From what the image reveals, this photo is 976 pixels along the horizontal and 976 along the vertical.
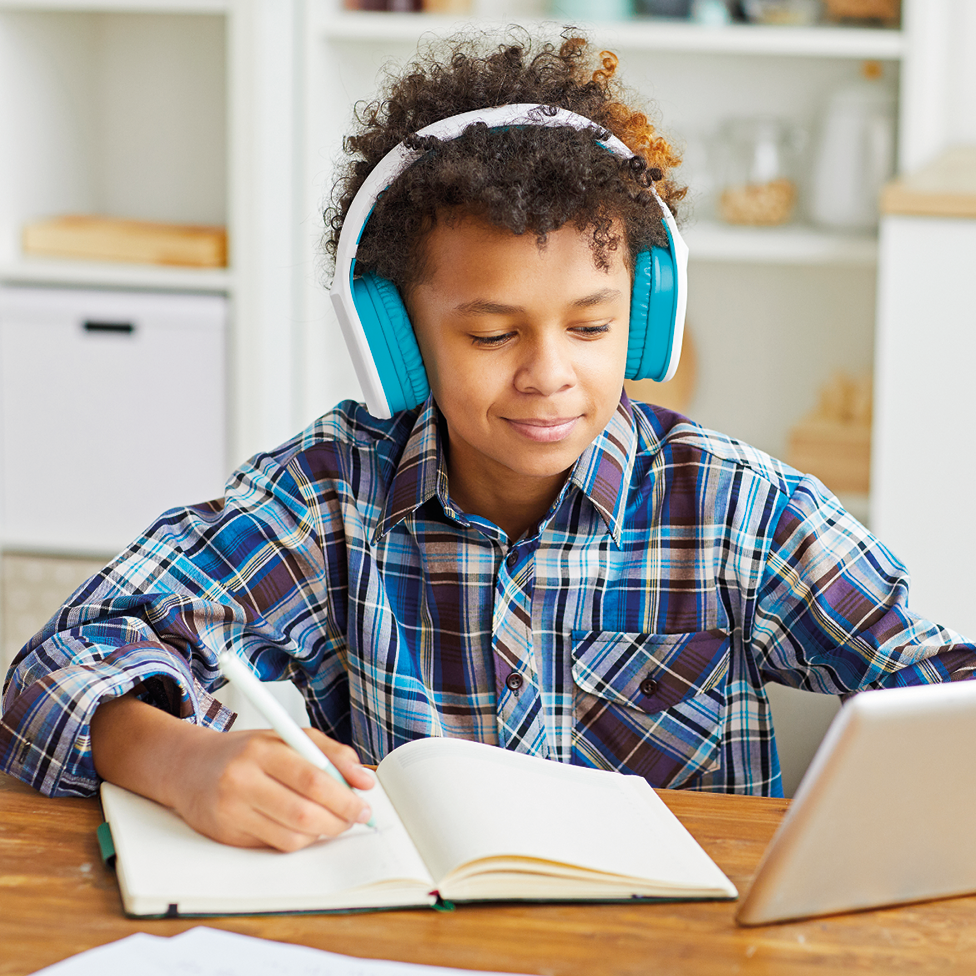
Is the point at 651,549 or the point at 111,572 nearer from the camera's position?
the point at 111,572

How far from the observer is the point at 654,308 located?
1.01 m

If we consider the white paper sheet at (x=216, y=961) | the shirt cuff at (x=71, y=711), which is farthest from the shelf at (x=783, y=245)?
the white paper sheet at (x=216, y=961)

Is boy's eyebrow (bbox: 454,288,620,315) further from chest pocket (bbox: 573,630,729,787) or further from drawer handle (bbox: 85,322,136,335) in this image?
drawer handle (bbox: 85,322,136,335)

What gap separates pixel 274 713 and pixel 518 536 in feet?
1.40

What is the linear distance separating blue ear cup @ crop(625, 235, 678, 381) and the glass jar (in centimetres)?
140

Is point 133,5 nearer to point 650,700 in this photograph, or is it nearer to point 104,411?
point 104,411

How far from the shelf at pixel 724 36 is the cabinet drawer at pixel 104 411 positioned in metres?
0.60

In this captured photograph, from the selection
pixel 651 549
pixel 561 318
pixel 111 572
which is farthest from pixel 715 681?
pixel 111 572

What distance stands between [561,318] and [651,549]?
0.23m

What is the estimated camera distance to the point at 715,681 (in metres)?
1.08

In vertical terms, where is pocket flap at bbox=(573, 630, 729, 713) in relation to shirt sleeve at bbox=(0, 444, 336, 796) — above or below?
below

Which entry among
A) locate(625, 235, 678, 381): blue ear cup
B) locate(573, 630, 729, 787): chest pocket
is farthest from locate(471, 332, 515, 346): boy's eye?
locate(573, 630, 729, 787): chest pocket

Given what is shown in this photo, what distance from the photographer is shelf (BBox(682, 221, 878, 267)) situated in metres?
2.21

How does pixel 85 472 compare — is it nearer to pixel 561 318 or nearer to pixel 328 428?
pixel 328 428
